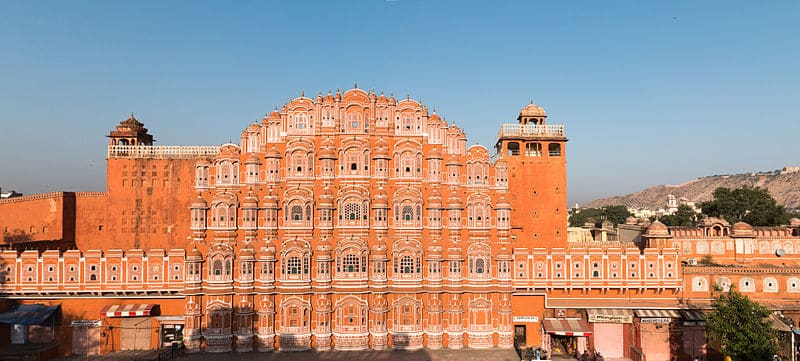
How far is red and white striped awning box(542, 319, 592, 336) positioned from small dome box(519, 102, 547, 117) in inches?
525

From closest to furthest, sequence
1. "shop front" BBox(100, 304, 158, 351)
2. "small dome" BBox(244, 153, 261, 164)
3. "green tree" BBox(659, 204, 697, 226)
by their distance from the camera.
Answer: "shop front" BBox(100, 304, 158, 351), "small dome" BBox(244, 153, 261, 164), "green tree" BBox(659, 204, 697, 226)

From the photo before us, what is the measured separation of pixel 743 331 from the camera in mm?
25828

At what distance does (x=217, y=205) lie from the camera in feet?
103

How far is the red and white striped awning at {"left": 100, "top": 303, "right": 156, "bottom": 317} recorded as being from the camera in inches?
1177

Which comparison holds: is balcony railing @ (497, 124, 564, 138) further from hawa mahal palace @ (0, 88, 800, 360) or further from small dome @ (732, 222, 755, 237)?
small dome @ (732, 222, 755, 237)

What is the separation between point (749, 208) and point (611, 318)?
148ft

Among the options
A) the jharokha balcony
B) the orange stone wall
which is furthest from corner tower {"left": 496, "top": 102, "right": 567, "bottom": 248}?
the orange stone wall

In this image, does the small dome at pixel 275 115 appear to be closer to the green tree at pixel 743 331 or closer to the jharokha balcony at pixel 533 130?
the jharokha balcony at pixel 533 130

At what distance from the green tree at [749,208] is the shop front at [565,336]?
42996mm

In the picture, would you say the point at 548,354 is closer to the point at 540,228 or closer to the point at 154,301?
the point at 540,228

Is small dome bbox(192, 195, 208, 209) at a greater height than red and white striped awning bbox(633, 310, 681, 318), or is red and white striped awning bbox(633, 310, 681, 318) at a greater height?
small dome bbox(192, 195, 208, 209)

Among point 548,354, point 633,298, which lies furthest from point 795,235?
point 548,354

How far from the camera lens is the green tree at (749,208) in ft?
199

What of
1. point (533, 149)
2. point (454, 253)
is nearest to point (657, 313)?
point (454, 253)
